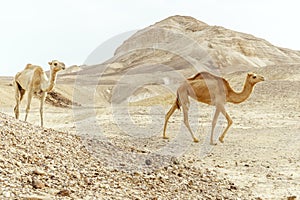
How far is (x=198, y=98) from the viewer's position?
40.2ft

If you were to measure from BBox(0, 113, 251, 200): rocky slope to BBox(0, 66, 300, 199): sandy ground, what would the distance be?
0.39 m

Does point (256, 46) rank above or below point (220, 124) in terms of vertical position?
above

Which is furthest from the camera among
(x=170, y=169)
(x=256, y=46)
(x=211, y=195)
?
(x=256, y=46)

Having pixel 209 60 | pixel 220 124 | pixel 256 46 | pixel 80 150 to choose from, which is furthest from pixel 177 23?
pixel 80 150

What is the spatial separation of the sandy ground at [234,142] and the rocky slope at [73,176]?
0.39 metres

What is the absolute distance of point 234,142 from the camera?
12.3 m

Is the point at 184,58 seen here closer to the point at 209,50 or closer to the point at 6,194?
the point at 209,50

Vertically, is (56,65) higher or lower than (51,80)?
higher

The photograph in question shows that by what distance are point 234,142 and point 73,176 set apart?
7.37m

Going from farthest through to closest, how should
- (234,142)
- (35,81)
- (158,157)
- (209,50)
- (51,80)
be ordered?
(209,50)
(35,81)
(51,80)
(234,142)
(158,157)

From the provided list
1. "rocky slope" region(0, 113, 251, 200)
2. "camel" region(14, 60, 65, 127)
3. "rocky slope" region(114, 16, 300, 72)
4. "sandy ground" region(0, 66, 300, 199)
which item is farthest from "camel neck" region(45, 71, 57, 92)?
"rocky slope" region(114, 16, 300, 72)

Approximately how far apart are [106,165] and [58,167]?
105cm

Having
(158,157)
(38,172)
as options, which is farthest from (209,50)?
(38,172)

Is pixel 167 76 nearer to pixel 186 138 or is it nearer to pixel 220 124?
pixel 220 124
